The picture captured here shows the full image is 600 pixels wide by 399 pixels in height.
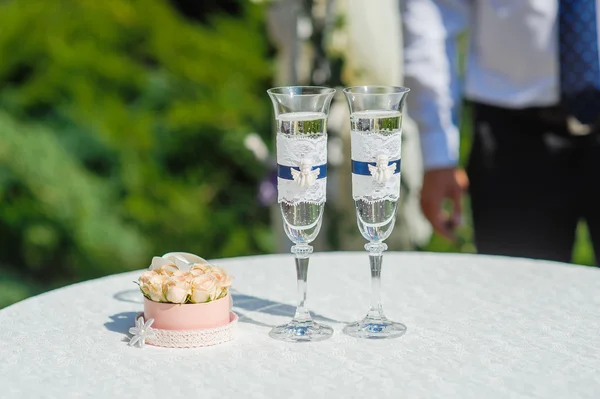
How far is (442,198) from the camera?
2.69m

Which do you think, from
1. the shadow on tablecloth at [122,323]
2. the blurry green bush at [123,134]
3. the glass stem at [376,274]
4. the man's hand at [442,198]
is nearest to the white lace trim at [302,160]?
the glass stem at [376,274]

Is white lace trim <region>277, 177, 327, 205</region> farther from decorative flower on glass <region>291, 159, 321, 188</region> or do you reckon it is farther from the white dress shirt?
the white dress shirt

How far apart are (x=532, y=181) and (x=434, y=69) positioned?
412mm

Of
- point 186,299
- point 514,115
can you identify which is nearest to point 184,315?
point 186,299

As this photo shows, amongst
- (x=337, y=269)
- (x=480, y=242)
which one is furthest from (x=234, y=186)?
(x=337, y=269)

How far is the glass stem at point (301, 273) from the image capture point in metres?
1.68

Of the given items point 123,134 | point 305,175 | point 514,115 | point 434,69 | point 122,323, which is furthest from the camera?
point 123,134

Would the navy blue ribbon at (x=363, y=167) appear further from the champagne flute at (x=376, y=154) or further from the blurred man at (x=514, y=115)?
the blurred man at (x=514, y=115)

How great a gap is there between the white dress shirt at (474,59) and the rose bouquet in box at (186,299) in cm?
111

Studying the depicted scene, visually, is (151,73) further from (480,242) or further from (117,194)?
(480,242)

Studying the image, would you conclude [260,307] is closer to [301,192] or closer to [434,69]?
[301,192]

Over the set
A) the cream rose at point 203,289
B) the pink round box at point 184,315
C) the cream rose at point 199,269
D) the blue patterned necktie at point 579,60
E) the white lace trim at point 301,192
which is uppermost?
the blue patterned necktie at point 579,60

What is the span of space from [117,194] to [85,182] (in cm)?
22

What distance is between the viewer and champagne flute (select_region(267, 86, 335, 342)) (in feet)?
5.30
